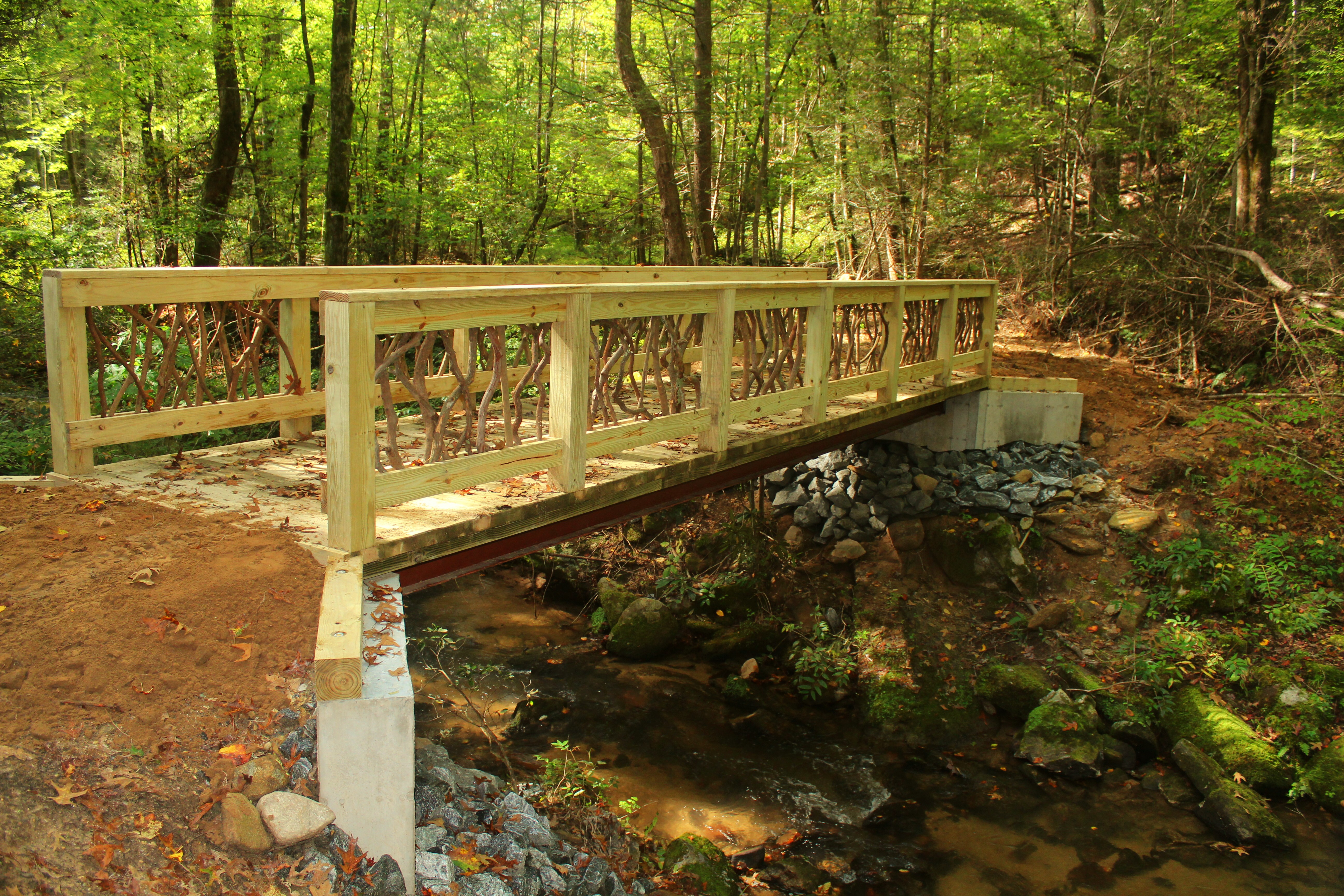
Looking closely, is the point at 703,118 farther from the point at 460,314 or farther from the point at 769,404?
the point at 460,314

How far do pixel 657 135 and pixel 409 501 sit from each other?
9.70 metres

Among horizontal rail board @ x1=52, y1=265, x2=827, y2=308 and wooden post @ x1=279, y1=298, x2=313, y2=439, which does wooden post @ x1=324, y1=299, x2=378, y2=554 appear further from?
wooden post @ x1=279, y1=298, x2=313, y2=439

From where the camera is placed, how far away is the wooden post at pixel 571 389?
4.69 meters

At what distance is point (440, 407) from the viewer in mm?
7562

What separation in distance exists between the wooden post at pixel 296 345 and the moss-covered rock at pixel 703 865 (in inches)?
148

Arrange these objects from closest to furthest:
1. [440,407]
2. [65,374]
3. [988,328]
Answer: [65,374]
[440,407]
[988,328]

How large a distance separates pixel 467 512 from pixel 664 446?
205cm

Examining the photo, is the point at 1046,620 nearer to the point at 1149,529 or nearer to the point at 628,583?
the point at 1149,529

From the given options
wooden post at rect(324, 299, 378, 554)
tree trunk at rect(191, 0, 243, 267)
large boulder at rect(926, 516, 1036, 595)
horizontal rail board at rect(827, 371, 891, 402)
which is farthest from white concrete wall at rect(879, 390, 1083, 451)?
tree trunk at rect(191, 0, 243, 267)

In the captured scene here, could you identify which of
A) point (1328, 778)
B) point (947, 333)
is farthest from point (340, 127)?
point (1328, 778)

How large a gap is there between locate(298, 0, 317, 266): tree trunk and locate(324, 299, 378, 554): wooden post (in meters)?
11.0

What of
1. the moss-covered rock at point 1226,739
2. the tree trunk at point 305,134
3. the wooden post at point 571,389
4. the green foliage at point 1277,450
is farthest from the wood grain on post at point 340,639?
the tree trunk at point 305,134

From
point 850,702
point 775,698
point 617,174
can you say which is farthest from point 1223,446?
point 617,174

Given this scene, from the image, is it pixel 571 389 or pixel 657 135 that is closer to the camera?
pixel 571 389
